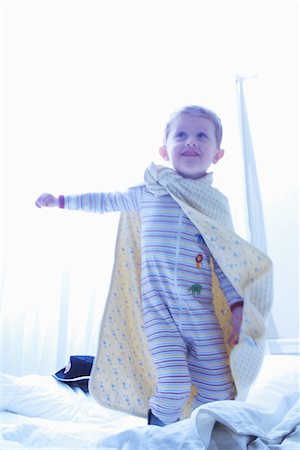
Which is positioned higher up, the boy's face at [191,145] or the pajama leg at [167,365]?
the boy's face at [191,145]

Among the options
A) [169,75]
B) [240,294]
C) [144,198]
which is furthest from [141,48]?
[240,294]

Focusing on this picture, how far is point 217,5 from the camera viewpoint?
166 cm

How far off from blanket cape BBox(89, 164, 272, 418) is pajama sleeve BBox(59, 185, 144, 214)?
4cm

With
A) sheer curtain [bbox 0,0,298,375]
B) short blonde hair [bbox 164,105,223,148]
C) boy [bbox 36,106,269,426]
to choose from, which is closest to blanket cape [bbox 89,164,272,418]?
boy [bbox 36,106,269,426]

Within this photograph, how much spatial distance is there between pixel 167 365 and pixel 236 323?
0.16m

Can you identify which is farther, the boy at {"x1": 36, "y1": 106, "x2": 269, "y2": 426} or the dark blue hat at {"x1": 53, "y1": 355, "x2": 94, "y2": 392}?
the dark blue hat at {"x1": 53, "y1": 355, "x2": 94, "y2": 392}

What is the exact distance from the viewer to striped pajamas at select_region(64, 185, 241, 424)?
93 cm

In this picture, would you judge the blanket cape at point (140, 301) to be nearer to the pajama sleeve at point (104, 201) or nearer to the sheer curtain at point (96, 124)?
the pajama sleeve at point (104, 201)

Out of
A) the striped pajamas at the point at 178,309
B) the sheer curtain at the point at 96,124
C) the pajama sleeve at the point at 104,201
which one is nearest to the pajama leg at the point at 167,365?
the striped pajamas at the point at 178,309

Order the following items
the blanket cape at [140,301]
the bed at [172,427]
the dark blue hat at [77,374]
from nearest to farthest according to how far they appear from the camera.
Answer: the bed at [172,427] < the blanket cape at [140,301] < the dark blue hat at [77,374]

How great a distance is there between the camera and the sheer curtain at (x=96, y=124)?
5.32ft

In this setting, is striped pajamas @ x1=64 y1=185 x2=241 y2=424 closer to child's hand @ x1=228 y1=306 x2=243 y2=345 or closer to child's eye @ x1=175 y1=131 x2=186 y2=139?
child's hand @ x1=228 y1=306 x2=243 y2=345

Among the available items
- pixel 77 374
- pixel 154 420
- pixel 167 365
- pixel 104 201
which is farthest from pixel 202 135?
pixel 77 374

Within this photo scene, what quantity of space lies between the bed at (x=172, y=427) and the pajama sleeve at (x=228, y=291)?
21 cm
